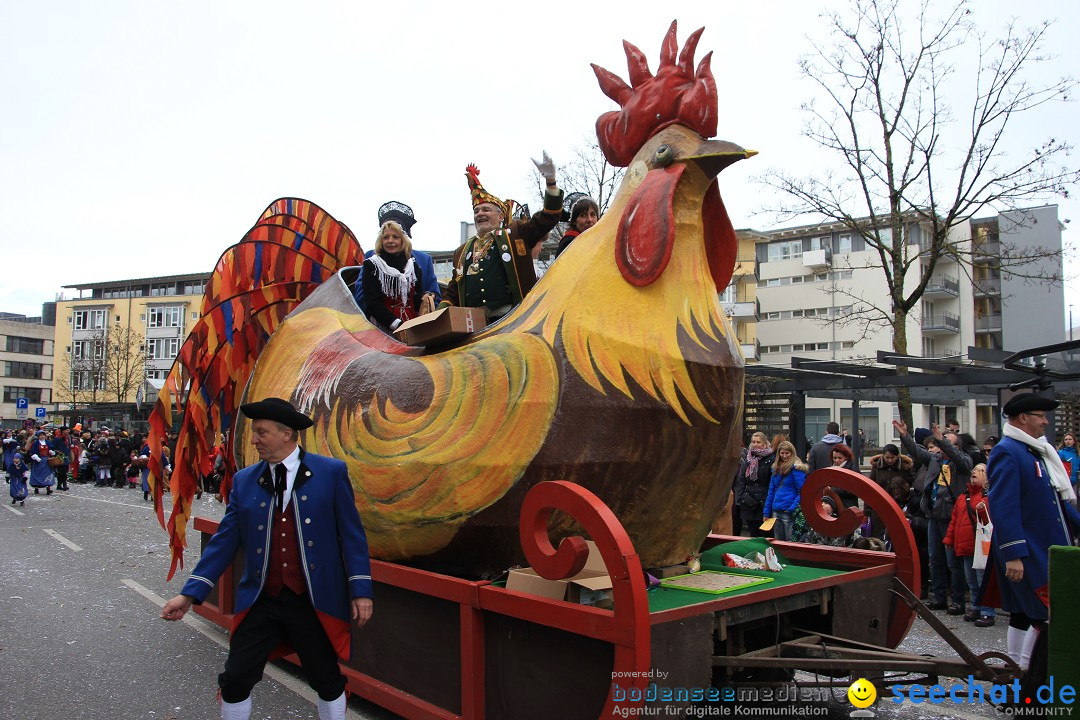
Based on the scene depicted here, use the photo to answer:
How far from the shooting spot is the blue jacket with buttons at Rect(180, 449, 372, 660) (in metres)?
3.15

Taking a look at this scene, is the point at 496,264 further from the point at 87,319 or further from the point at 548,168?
the point at 87,319

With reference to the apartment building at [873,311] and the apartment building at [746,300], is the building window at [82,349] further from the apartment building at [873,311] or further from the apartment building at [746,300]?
the apartment building at [873,311]

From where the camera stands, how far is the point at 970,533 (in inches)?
255

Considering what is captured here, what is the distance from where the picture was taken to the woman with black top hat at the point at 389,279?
5.00 meters

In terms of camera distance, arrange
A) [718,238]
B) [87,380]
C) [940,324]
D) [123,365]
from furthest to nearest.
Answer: [87,380], [123,365], [940,324], [718,238]

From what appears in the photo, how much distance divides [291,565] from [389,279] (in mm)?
2288

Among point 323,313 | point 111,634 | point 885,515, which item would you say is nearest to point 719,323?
point 885,515

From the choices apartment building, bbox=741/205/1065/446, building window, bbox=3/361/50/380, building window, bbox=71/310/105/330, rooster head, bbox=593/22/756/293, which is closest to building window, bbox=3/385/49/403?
building window, bbox=3/361/50/380

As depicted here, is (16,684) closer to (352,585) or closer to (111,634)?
(111,634)

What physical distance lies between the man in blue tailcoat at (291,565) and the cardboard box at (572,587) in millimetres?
612

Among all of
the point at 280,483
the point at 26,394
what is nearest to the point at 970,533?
the point at 280,483

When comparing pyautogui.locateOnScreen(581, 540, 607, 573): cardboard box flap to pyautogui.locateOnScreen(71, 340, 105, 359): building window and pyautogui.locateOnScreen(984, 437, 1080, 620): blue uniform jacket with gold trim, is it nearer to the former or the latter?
pyautogui.locateOnScreen(984, 437, 1080, 620): blue uniform jacket with gold trim

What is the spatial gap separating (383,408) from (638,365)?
1354 millimetres

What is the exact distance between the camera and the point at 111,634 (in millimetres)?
5785
